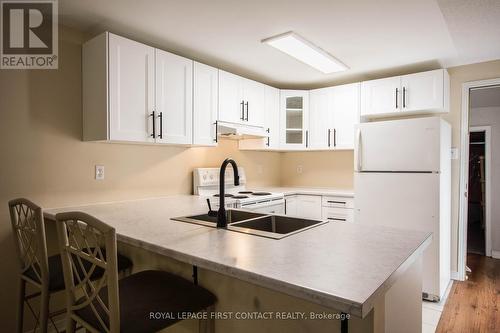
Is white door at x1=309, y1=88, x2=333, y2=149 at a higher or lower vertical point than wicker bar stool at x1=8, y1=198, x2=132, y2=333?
higher

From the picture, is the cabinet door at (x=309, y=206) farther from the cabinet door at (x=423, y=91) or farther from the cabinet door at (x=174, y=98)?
the cabinet door at (x=174, y=98)

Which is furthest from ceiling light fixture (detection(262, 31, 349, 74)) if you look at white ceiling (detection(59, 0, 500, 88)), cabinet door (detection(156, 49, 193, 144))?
cabinet door (detection(156, 49, 193, 144))

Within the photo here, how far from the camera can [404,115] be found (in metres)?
3.54

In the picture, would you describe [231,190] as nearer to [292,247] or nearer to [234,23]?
[234,23]

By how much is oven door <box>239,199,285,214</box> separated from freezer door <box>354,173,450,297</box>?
79 centimetres

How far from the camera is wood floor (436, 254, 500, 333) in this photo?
231cm

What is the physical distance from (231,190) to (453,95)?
263 centimetres

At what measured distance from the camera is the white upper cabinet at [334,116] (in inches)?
142

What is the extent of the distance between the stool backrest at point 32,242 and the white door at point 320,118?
3.07m

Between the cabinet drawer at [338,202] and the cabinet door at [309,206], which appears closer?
the cabinet drawer at [338,202]

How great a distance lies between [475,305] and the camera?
8.73 feet

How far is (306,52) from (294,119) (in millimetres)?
1287

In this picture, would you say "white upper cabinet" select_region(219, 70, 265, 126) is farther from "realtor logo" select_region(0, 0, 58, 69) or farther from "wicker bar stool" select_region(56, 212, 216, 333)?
"wicker bar stool" select_region(56, 212, 216, 333)

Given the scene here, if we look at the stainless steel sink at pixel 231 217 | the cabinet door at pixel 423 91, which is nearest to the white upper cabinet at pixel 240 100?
the stainless steel sink at pixel 231 217
